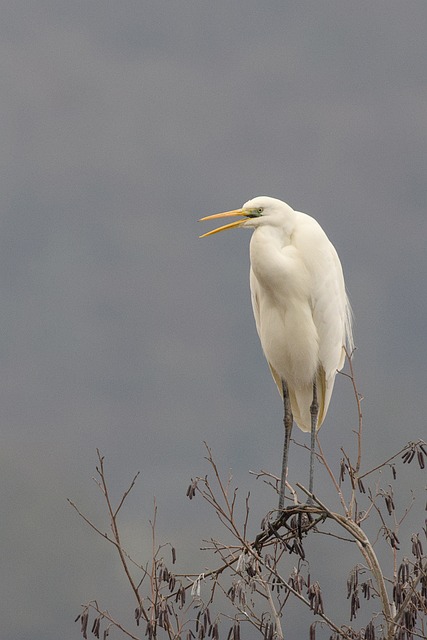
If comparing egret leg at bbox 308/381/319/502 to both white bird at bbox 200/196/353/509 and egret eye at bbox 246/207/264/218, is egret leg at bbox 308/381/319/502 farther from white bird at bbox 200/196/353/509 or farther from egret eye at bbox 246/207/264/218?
egret eye at bbox 246/207/264/218

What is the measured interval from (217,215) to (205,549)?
1.79m

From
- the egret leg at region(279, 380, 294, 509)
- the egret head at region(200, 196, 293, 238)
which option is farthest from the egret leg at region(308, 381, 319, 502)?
the egret head at region(200, 196, 293, 238)

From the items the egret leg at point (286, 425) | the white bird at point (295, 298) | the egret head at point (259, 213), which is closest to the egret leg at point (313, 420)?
the white bird at point (295, 298)

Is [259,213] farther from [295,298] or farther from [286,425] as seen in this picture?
[286,425]

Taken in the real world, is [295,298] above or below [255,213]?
below

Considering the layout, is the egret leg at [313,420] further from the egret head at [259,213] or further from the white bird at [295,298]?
the egret head at [259,213]

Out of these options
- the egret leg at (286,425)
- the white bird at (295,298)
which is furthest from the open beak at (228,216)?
the egret leg at (286,425)

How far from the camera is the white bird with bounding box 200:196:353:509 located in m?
5.09

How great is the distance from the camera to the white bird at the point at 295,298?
5.09 m

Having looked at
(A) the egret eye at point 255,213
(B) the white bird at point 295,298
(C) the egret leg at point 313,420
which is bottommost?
(C) the egret leg at point 313,420

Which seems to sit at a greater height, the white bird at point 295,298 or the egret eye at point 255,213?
the egret eye at point 255,213

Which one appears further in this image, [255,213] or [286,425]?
[286,425]

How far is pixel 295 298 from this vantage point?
5156 millimetres

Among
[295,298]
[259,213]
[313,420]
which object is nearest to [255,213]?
[259,213]
